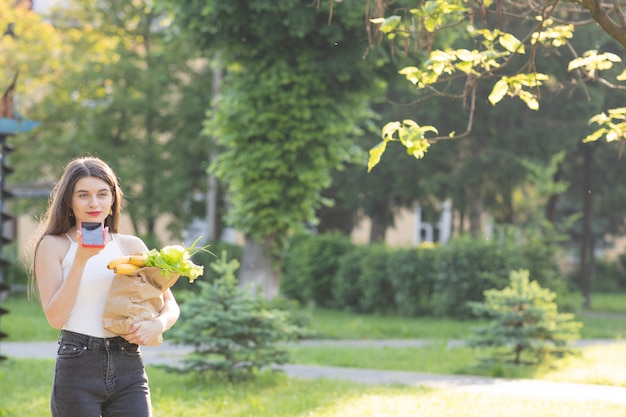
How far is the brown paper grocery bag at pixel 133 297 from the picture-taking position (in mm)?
4047

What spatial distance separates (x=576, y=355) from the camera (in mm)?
11328

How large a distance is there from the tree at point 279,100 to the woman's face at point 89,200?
26.5 ft

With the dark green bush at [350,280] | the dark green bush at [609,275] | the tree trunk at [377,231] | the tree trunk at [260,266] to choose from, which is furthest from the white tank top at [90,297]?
the dark green bush at [609,275]

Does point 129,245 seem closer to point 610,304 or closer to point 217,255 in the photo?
point 217,255

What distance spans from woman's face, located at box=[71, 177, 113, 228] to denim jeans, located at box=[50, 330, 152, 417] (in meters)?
0.54

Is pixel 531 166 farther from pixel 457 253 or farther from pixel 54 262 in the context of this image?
pixel 54 262

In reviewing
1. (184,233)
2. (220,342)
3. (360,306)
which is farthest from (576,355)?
(184,233)

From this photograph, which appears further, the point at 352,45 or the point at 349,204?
the point at 349,204

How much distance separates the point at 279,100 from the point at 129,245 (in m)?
9.11

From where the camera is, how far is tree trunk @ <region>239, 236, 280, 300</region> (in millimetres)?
14664

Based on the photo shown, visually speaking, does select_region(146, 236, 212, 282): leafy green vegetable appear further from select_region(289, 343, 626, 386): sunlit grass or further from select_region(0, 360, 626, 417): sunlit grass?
select_region(289, 343, 626, 386): sunlit grass

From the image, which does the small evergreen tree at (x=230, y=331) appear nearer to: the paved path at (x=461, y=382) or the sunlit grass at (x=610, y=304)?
the paved path at (x=461, y=382)

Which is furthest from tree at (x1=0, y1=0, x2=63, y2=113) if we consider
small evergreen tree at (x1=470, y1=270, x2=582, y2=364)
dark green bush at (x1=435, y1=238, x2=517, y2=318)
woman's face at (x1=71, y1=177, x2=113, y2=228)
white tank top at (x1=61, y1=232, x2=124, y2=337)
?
white tank top at (x1=61, y1=232, x2=124, y2=337)

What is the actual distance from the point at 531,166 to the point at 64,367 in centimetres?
1667
